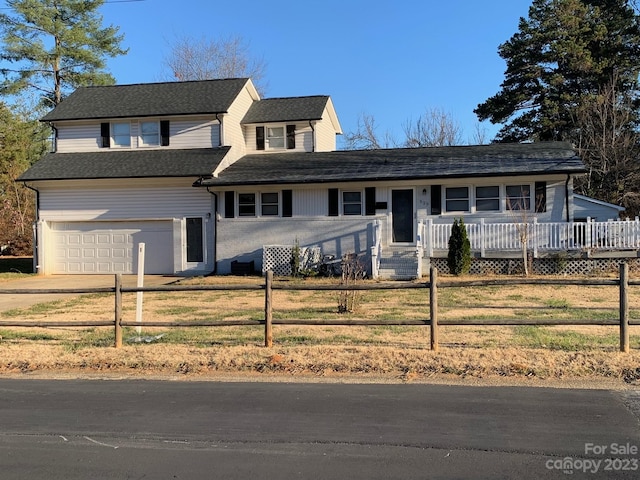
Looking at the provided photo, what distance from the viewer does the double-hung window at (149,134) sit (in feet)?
78.2

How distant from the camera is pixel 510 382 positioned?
6.73 metres

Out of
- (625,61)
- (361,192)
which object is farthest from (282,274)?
(625,61)

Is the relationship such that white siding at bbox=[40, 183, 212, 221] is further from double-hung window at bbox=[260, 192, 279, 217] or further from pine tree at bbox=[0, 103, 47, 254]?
pine tree at bbox=[0, 103, 47, 254]

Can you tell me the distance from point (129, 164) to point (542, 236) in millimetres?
15863

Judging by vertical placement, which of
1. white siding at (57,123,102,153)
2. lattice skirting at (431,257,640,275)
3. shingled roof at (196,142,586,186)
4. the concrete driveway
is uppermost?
white siding at (57,123,102,153)

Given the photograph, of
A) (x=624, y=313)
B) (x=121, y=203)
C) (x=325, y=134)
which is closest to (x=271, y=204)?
(x=121, y=203)

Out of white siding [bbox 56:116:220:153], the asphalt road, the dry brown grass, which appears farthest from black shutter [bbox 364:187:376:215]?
the asphalt road

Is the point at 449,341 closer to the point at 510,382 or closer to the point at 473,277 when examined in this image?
the point at 510,382

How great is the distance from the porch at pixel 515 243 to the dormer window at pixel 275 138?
313 inches

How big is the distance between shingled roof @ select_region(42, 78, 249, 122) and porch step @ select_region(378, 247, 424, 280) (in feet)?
31.0

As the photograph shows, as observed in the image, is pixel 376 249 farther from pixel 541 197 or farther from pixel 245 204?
pixel 541 197

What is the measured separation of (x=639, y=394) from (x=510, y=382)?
4.45ft

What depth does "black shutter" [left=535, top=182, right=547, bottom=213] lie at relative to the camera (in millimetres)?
19391

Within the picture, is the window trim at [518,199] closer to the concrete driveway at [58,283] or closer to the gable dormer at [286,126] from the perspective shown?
the gable dormer at [286,126]
